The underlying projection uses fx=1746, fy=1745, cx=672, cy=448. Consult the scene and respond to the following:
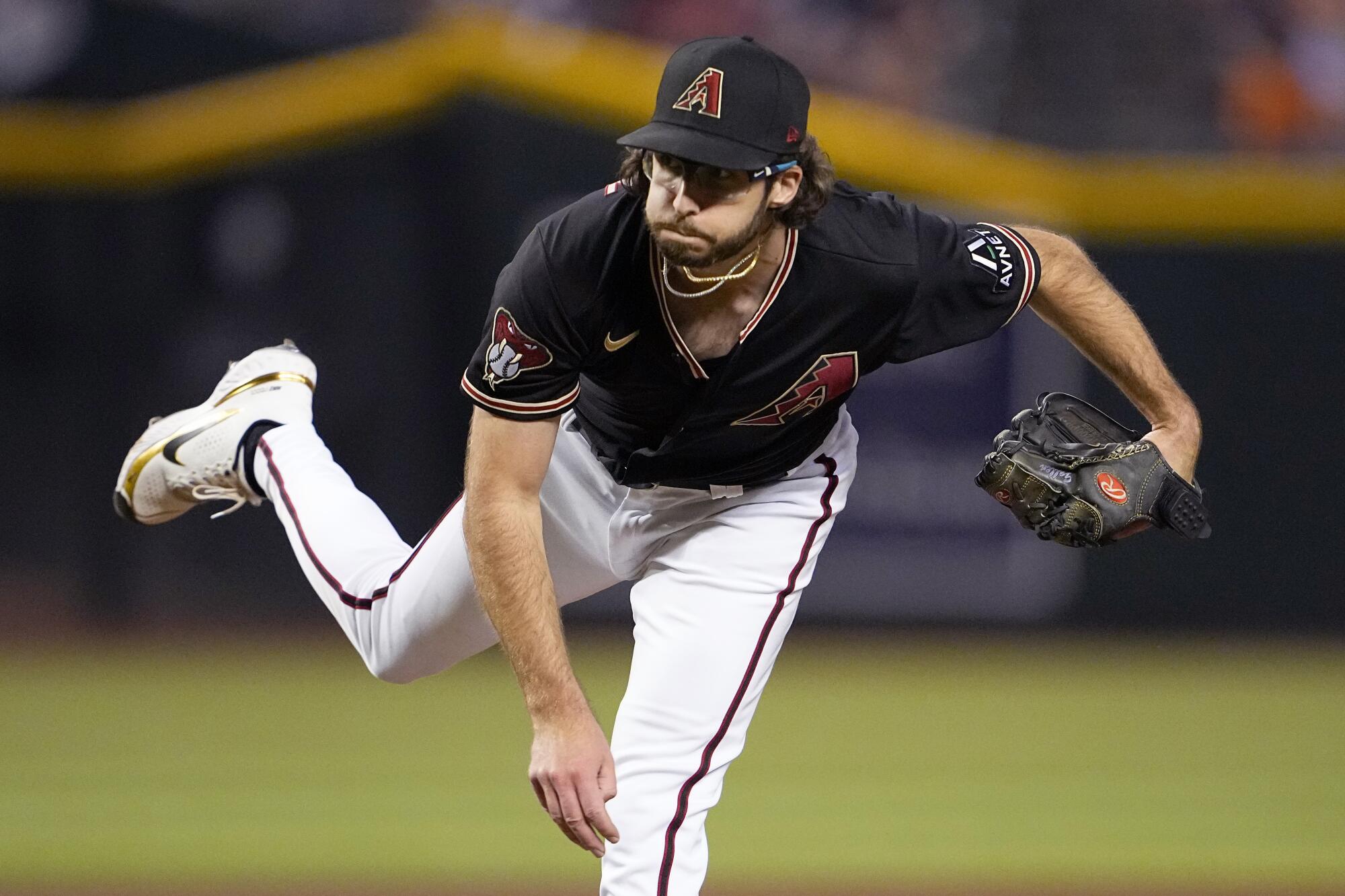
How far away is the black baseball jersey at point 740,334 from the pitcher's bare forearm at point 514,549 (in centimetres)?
7

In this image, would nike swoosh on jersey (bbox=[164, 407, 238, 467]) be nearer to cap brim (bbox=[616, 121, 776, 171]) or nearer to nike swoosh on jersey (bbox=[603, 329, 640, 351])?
nike swoosh on jersey (bbox=[603, 329, 640, 351])

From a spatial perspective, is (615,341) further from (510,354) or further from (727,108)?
(727,108)

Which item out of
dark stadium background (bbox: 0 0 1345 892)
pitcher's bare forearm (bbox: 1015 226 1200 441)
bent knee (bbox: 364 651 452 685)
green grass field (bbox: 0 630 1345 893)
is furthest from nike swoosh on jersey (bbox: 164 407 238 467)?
dark stadium background (bbox: 0 0 1345 892)

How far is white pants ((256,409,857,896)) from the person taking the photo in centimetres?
342

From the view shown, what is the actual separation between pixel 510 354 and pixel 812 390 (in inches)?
27.6

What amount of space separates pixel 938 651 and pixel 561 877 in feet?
11.1

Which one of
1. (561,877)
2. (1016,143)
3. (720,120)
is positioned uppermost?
(720,120)

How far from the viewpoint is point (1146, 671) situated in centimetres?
777

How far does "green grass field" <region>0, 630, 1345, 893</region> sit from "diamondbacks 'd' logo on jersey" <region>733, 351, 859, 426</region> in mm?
1851

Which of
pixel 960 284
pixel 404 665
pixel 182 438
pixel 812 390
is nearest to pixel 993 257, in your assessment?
pixel 960 284

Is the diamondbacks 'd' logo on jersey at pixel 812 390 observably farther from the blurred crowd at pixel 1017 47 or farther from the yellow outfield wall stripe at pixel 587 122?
the blurred crowd at pixel 1017 47

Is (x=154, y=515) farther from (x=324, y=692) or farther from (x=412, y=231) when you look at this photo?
(x=412, y=231)

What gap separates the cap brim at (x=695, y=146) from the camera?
298cm

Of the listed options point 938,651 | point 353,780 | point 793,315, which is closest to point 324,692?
point 353,780
